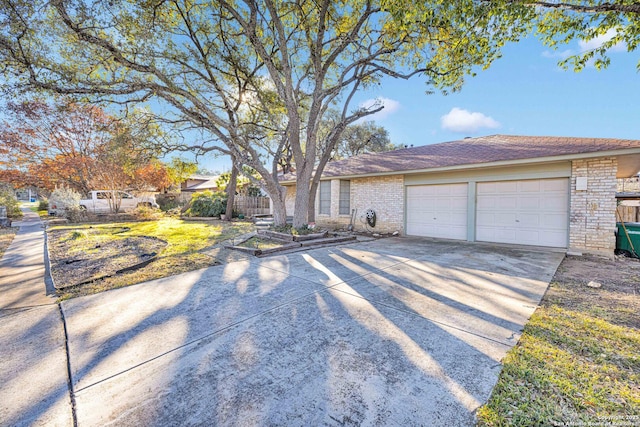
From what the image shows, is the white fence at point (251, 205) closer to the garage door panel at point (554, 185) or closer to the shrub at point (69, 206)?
the shrub at point (69, 206)

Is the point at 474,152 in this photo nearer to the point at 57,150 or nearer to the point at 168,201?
the point at 168,201

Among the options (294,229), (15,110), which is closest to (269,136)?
(294,229)

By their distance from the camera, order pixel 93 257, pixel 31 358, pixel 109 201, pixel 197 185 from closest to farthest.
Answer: pixel 31 358 → pixel 93 257 → pixel 109 201 → pixel 197 185

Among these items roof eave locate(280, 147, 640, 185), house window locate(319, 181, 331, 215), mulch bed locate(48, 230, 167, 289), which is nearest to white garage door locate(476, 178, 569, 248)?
roof eave locate(280, 147, 640, 185)

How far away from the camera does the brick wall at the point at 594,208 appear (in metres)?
6.11

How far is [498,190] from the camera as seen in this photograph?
7824 mm

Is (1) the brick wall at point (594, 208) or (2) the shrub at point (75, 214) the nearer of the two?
(1) the brick wall at point (594, 208)

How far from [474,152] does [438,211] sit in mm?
2293

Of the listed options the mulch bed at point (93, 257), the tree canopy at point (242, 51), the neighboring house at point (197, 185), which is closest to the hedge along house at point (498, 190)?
the tree canopy at point (242, 51)

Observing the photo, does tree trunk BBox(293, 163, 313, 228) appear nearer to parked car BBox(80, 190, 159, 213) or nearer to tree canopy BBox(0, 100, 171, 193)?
tree canopy BBox(0, 100, 171, 193)

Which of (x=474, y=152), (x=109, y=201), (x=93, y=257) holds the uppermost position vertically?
(x=474, y=152)

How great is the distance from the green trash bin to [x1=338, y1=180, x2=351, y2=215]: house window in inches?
321

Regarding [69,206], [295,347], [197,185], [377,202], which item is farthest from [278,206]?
[197,185]

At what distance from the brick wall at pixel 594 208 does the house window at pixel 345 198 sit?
725 centimetres
